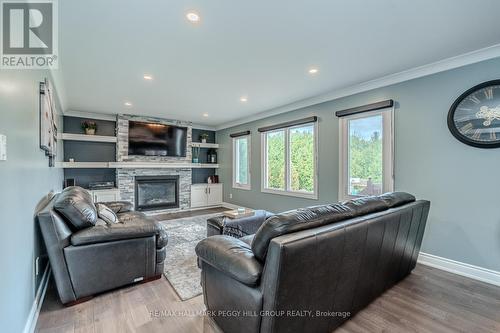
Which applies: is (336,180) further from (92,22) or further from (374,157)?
(92,22)

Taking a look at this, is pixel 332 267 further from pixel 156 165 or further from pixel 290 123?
pixel 156 165

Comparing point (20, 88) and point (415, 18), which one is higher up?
point (415, 18)

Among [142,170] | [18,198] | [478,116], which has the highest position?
[478,116]

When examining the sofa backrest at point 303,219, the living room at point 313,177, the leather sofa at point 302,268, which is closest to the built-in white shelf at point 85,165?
the living room at point 313,177

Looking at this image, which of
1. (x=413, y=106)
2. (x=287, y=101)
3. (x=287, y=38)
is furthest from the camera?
(x=287, y=101)

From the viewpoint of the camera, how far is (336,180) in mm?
4004

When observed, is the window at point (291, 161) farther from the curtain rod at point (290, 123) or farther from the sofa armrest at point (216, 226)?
the sofa armrest at point (216, 226)

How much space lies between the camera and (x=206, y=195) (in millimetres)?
6836

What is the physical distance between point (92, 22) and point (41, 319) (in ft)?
8.37

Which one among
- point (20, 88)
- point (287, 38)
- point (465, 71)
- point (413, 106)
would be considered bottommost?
point (20, 88)

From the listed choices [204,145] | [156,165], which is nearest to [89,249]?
[156,165]

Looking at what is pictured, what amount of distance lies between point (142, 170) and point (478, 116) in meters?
6.31

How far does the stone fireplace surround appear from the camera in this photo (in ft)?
18.5

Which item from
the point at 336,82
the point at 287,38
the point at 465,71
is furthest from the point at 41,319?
the point at 465,71
